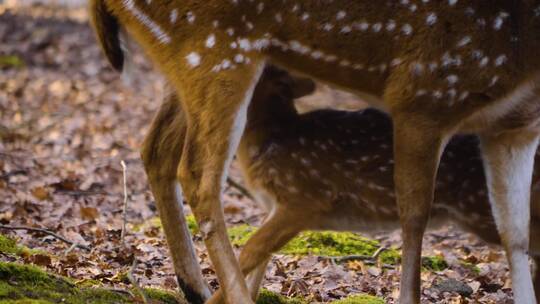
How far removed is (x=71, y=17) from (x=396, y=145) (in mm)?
14977

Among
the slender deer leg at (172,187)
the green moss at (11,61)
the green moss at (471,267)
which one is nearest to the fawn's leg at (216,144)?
the slender deer leg at (172,187)

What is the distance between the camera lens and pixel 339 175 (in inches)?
247

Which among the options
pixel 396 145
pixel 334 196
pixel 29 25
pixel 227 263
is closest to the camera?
pixel 227 263

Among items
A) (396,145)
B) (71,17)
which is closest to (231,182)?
(396,145)

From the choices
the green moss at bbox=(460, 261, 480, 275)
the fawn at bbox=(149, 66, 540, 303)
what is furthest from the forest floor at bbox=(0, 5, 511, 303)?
the fawn at bbox=(149, 66, 540, 303)

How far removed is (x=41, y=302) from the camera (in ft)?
14.1

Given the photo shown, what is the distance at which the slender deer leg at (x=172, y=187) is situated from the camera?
5.47 metres

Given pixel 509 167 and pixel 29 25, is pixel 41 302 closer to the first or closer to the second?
pixel 509 167

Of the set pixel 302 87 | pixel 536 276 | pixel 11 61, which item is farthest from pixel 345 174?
pixel 11 61

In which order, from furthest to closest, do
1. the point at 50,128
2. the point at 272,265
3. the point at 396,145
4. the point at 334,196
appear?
the point at 50,128 → the point at 272,265 → the point at 334,196 → the point at 396,145

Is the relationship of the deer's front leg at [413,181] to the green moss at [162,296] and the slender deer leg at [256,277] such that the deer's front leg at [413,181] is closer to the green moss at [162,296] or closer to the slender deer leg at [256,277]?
the slender deer leg at [256,277]

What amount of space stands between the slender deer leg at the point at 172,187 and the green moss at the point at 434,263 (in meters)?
2.30

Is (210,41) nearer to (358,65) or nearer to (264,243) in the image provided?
(358,65)

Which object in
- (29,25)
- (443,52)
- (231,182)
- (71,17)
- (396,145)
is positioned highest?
(71,17)
